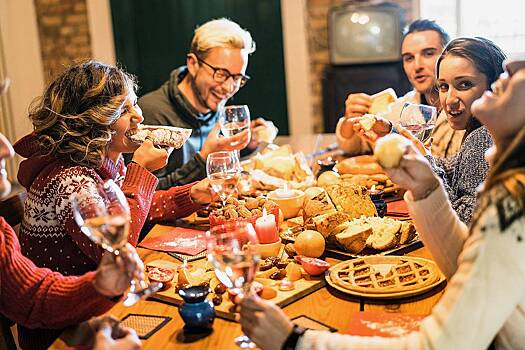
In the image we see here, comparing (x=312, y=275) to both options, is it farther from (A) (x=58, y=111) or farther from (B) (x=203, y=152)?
(B) (x=203, y=152)

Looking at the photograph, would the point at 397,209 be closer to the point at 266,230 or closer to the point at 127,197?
the point at 266,230

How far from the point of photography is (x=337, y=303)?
1578 millimetres

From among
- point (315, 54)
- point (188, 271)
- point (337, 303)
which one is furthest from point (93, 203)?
point (315, 54)

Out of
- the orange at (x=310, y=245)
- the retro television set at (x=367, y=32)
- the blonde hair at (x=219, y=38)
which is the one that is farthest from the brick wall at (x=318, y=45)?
the orange at (x=310, y=245)

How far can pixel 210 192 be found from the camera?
238cm

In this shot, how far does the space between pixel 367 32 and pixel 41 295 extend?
13.8 feet

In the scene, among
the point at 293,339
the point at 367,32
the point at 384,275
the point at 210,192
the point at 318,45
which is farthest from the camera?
the point at 318,45

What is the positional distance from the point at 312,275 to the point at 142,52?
444 centimetres

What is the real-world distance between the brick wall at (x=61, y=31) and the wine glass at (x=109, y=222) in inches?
182

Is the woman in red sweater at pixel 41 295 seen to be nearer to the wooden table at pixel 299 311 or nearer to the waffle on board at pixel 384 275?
the wooden table at pixel 299 311

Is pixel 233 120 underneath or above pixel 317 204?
above

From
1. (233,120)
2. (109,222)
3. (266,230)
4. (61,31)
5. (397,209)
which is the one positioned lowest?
(397,209)

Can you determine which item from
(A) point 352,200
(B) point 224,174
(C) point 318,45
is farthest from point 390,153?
(C) point 318,45

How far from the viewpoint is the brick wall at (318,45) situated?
18.2 ft
